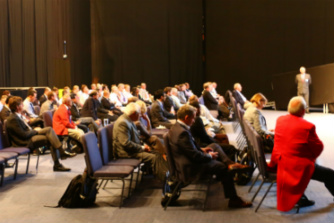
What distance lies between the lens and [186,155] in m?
5.02

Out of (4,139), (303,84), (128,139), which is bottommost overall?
(4,139)

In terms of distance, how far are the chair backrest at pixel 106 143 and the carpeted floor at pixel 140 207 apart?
0.43 metres

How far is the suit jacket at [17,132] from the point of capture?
6.87 metres

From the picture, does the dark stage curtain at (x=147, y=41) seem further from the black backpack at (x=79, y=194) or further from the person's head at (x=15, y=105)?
the black backpack at (x=79, y=194)

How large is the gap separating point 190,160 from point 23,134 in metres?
2.94

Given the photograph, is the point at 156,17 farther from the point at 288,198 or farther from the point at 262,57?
the point at 288,198

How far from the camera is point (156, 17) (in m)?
20.1

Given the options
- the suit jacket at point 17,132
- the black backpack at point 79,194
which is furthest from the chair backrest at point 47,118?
the black backpack at point 79,194

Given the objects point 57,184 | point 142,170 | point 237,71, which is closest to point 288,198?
point 142,170

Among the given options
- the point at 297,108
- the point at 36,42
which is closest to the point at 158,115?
the point at 297,108

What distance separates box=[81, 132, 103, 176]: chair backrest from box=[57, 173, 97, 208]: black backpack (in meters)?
0.13

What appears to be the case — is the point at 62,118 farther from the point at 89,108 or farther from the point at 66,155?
the point at 89,108

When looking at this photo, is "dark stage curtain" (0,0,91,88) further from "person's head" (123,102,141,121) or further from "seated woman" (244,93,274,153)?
"person's head" (123,102,141,121)

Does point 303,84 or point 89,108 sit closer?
point 89,108
